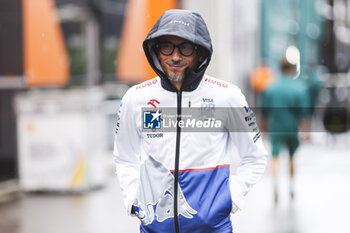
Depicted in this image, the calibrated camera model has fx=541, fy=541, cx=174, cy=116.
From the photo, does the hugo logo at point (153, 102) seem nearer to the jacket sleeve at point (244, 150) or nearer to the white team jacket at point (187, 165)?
the white team jacket at point (187, 165)

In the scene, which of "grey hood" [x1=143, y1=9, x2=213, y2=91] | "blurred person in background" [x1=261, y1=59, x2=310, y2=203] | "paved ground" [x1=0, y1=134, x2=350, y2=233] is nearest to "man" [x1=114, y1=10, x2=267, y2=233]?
"grey hood" [x1=143, y1=9, x2=213, y2=91]

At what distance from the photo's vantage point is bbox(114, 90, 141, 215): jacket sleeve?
101 inches

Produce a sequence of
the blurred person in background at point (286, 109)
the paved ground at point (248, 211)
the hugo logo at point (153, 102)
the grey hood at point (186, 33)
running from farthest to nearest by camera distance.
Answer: the blurred person in background at point (286, 109)
the paved ground at point (248, 211)
the hugo logo at point (153, 102)
the grey hood at point (186, 33)

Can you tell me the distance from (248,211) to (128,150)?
4205 mm

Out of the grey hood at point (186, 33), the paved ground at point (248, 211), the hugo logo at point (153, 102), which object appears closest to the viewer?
the grey hood at point (186, 33)

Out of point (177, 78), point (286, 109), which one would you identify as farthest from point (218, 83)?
point (286, 109)

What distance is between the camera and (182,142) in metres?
2.41

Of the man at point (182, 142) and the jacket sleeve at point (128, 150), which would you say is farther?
the jacket sleeve at point (128, 150)

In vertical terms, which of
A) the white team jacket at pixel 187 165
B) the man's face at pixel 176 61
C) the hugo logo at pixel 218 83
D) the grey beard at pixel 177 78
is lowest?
the white team jacket at pixel 187 165

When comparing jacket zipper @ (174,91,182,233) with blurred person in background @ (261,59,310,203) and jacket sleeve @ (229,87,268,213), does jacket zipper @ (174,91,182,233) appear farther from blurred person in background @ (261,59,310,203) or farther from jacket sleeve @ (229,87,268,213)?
blurred person in background @ (261,59,310,203)

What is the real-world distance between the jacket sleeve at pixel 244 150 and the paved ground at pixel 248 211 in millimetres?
3135

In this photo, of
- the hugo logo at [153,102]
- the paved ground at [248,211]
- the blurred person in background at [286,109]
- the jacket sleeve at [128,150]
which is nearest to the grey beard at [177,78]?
the hugo logo at [153,102]

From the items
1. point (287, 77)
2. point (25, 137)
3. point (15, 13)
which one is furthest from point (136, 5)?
point (287, 77)

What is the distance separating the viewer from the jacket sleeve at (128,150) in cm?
257
